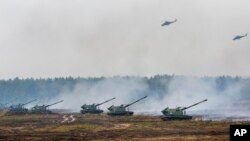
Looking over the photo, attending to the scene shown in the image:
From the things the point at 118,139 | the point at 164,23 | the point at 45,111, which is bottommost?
the point at 118,139

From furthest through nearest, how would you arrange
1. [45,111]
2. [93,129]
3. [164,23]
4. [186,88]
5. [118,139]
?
[186,88] → [45,111] → [164,23] → [93,129] → [118,139]

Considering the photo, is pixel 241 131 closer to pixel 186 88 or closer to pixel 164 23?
pixel 164 23

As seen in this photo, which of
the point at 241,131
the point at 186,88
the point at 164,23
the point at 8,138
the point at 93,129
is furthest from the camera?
the point at 186,88

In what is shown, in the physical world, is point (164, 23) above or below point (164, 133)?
above

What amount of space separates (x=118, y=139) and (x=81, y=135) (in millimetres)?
8524

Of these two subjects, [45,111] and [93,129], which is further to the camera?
[45,111]

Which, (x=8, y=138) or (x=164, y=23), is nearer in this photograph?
(x=8, y=138)

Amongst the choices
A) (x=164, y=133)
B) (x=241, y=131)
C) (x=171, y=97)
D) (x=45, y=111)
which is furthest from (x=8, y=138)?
(x=171, y=97)

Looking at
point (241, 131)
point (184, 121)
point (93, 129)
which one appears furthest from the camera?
point (184, 121)

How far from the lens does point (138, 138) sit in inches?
2281

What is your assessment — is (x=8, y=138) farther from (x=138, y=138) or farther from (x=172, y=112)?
(x=172, y=112)

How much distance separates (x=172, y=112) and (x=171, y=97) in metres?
105

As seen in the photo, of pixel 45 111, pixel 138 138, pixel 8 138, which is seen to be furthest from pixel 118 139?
pixel 45 111

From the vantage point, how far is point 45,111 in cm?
13188
